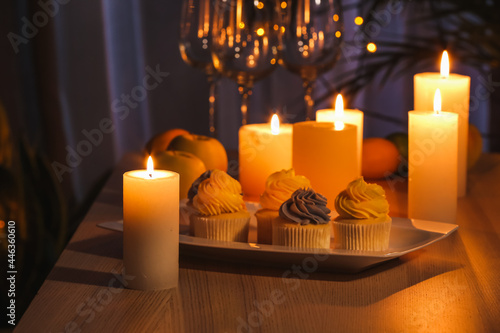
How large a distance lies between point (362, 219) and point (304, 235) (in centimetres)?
7

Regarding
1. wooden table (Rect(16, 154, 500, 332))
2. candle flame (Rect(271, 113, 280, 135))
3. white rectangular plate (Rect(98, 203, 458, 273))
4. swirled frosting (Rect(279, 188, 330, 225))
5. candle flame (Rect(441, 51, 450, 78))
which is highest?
candle flame (Rect(441, 51, 450, 78))

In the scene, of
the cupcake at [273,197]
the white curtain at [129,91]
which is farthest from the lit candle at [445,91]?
the white curtain at [129,91]

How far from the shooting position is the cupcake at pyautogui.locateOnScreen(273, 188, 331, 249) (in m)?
0.75

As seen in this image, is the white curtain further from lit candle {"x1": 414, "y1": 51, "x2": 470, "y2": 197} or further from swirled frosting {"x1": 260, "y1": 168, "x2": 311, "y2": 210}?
swirled frosting {"x1": 260, "y1": 168, "x2": 311, "y2": 210}

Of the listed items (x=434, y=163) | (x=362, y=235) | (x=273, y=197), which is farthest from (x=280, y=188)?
(x=434, y=163)

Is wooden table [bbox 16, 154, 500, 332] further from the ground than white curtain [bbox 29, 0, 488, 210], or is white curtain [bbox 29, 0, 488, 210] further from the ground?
white curtain [bbox 29, 0, 488, 210]

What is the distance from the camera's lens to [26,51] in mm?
2076

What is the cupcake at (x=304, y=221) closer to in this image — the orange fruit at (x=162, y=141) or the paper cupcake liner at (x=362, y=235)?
the paper cupcake liner at (x=362, y=235)

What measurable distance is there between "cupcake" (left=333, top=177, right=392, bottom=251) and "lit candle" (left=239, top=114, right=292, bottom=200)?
12.9 inches

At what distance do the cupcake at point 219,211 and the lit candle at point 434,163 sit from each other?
0.27 metres

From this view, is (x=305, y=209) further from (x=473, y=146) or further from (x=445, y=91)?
(x=473, y=146)

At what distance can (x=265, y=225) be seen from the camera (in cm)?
82

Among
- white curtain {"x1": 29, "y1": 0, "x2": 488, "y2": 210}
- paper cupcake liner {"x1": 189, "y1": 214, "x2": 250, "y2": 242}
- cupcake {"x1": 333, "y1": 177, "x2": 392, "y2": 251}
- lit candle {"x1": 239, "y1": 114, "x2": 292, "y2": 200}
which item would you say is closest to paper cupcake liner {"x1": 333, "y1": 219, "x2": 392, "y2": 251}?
cupcake {"x1": 333, "y1": 177, "x2": 392, "y2": 251}

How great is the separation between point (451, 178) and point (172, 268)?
0.43m
